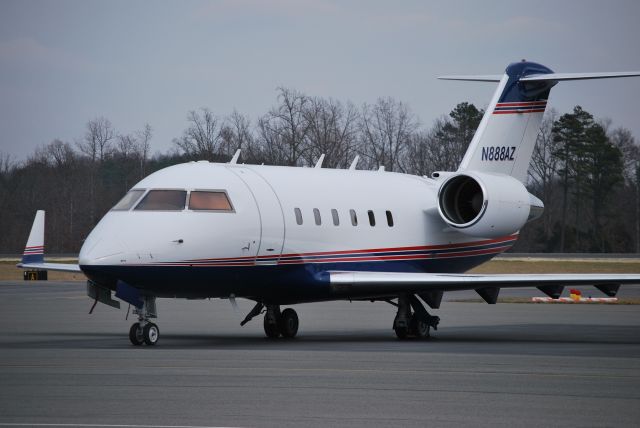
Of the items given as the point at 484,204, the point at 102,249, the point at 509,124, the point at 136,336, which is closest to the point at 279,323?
the point at 136,336

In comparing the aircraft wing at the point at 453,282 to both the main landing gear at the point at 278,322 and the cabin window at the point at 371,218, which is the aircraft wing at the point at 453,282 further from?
the cabin window at the point at 371,218

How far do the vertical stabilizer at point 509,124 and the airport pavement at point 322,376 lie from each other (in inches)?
137

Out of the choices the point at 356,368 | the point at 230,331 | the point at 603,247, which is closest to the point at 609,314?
the point at 230,331

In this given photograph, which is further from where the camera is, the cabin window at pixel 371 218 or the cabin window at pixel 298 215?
the cabin window at pixel 371 218

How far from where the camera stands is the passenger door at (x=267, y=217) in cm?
1931

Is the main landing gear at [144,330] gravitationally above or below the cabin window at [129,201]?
below

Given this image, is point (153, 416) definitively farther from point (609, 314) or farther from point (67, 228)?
point (67, 228)

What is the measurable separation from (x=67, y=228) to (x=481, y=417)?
245 feet

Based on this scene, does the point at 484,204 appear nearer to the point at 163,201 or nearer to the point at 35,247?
the point at 163,201

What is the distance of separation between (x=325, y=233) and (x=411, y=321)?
224 cm

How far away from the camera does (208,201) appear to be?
18812mm

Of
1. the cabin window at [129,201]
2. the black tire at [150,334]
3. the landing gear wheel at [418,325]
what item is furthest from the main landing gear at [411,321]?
the cabin window at [129,201]

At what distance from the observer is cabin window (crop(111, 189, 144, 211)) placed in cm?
1844

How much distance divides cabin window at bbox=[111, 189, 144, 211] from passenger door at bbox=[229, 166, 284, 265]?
1.89 meters
